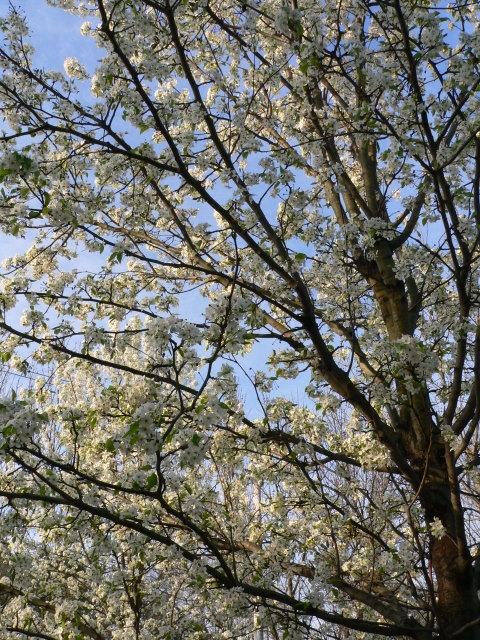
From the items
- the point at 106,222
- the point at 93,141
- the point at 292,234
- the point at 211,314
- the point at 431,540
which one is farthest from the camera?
the point at 106,222

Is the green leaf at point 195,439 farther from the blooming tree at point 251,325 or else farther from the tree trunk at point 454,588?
the tree trunk at point 454,588

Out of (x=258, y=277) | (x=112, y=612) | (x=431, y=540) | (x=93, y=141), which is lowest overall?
(x=112, y=612)

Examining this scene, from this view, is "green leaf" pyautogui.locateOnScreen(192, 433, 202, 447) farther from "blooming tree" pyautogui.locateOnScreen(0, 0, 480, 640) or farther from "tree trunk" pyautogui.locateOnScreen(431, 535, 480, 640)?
"tree trunk" pyautogui.locateOnScreen(431, 535, 480, 640)

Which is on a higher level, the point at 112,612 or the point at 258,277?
the point at 258,277

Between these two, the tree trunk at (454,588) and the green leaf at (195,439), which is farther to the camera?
the tree trunk at (454,588)

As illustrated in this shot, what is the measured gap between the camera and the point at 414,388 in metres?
4.42

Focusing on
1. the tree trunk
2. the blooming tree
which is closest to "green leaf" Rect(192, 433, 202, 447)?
the blooming tree

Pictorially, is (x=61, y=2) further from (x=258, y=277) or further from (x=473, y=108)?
(x=473, y=108)

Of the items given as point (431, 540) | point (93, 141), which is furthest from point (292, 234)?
point (431, 540)

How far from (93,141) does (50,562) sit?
16.0ft

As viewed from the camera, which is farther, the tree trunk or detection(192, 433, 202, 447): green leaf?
the tree trunk

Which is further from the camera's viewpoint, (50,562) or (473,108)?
(50,562)

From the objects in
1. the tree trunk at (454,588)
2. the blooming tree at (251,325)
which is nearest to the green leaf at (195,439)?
the blooming tree at (251,325)

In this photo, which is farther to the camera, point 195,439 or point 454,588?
point 454,588
